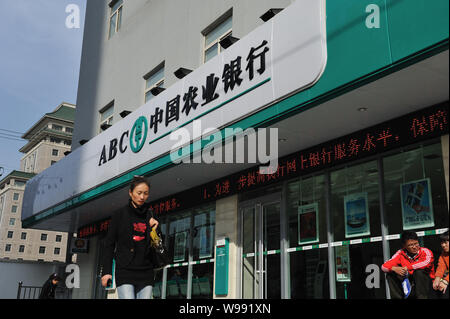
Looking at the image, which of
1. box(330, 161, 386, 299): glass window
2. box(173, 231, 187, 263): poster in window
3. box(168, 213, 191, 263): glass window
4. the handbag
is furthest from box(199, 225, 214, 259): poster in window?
the handbag

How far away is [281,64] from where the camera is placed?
7887mm

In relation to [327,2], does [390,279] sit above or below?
below

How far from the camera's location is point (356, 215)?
8.34 m

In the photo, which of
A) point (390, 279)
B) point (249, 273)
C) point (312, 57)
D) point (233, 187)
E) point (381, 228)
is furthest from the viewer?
point (233, 187)

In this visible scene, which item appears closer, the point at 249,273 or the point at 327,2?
the point at 327,2

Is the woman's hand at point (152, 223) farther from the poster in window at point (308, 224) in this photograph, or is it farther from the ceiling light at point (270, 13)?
the ceiling light at point (270, 13)

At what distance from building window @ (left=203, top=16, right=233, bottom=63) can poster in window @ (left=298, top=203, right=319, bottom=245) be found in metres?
4.84

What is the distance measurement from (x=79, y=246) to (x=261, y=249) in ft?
32.7

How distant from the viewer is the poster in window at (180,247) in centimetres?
1276

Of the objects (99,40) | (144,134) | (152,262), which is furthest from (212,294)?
(99,40)

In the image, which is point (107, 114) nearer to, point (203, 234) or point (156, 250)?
point (203, 234)

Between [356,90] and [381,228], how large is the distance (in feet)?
8.23
